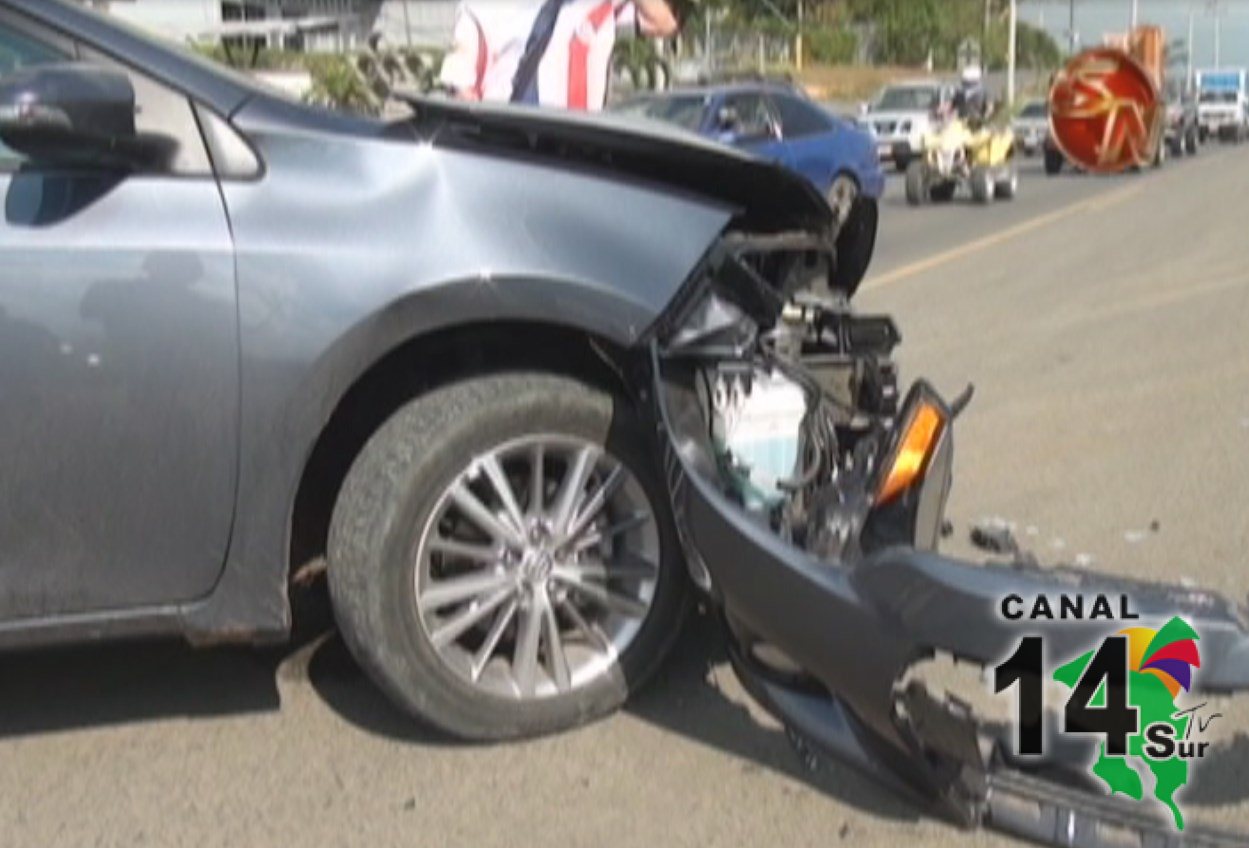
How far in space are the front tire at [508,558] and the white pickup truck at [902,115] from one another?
26.7m

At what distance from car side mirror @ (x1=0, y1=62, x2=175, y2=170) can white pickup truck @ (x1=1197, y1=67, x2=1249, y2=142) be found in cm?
5117

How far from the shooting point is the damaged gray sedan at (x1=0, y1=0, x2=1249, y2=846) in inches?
139

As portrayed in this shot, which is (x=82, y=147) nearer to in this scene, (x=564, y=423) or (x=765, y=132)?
(x=564, y=423)

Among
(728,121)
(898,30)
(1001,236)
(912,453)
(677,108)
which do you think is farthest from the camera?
(898,30)

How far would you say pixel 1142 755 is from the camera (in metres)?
3.58

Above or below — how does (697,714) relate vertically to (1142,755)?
below

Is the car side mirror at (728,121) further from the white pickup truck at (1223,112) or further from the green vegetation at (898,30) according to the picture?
the green vegetation at (898,30)

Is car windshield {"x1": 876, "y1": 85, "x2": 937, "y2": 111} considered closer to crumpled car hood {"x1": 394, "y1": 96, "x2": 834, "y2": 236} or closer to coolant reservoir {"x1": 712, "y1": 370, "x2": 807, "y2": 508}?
crumpled car hood {"x1": 394, "y1": 96, "x2": 834, "y2": 236}

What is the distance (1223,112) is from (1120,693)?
54836 mm

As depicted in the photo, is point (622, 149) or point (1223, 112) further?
point (1223, 112)

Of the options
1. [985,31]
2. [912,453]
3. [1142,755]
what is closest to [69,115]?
[912,453]

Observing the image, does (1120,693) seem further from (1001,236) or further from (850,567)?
(1001,236)

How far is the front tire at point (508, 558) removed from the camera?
380 cm

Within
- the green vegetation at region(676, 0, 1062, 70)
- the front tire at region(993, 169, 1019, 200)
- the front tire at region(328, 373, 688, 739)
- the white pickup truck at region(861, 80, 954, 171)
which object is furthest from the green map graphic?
the green vegetation at region(676, 0, 1062, 70)
